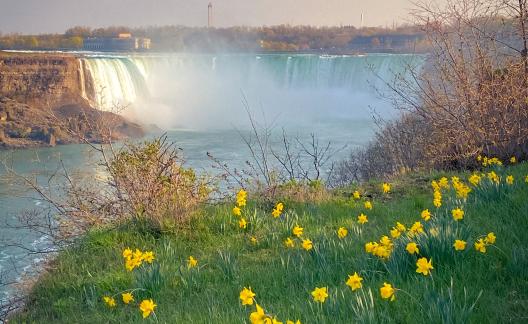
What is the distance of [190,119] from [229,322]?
4139 cm

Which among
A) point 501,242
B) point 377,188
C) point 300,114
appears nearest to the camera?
point 501,242

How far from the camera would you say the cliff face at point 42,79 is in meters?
35.5

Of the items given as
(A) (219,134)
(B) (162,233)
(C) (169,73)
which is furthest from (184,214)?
(C) (169,73)

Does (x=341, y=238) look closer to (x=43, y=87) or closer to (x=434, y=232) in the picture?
(x=434, y=232)

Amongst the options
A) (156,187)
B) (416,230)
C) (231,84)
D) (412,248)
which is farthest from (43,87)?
(412,248)

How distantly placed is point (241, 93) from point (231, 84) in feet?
45.1

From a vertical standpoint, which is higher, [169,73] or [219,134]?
[169,73]

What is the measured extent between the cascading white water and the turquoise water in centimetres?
7

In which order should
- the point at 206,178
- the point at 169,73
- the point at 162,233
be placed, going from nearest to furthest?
the point at 162,233 < the point at 206,178 < the point at 169,73

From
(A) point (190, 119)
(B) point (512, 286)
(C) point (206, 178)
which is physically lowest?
(A) point (190, 119)

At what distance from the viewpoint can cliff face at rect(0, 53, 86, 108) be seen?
3547cm

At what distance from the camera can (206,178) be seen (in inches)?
305

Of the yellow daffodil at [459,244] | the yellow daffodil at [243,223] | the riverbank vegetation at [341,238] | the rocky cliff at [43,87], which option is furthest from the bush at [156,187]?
the rocky cliff at [43,87]

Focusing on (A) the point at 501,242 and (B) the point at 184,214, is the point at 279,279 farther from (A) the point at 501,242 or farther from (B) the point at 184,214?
(B) the point at 184,214
